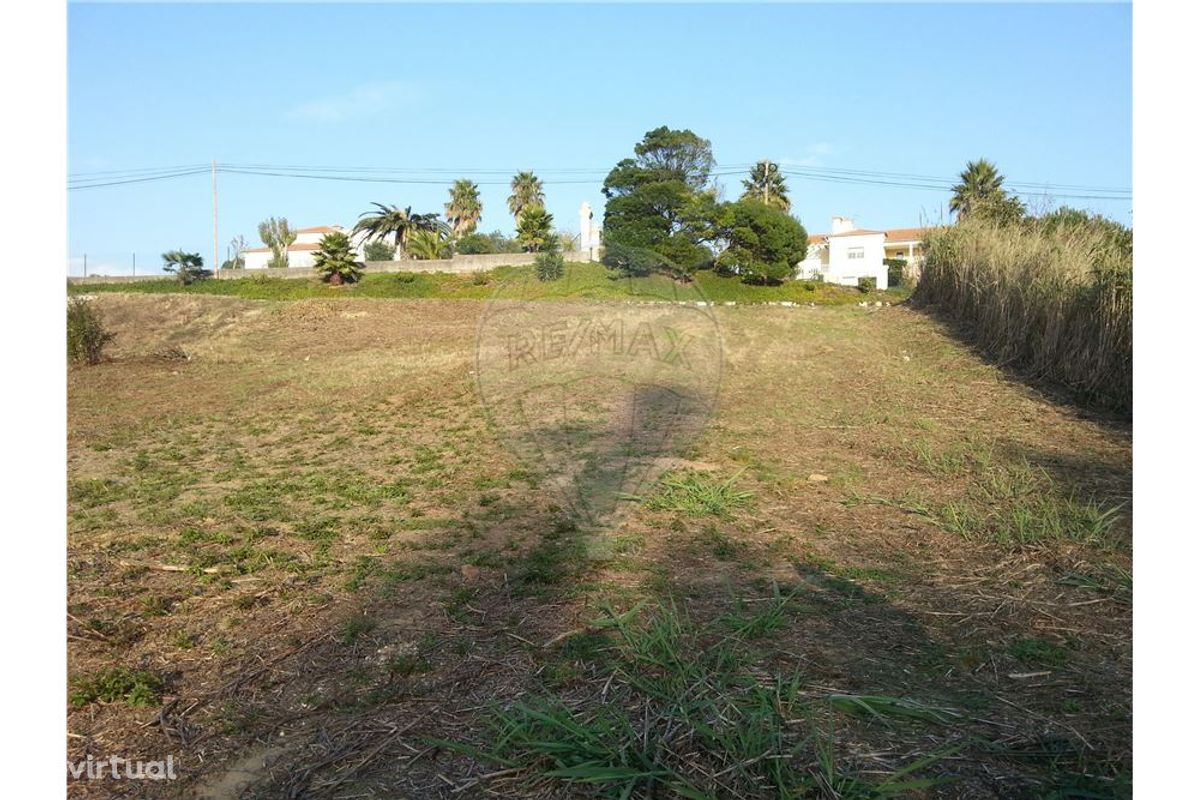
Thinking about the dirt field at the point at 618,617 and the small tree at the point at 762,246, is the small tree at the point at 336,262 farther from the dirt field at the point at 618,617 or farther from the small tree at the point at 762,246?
the dirt field at the point at 618,617

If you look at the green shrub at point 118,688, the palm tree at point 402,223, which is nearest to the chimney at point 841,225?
the palm tree at point 402,223

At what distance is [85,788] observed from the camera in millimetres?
1965

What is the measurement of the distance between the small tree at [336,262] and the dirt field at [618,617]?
75.5 feet

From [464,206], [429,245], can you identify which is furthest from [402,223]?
[464,206]

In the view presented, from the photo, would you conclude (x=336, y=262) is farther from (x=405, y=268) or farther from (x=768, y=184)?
(x=768, y=184)

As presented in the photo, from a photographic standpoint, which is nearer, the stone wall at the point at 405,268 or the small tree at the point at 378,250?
the stone wall at the point at 405,268

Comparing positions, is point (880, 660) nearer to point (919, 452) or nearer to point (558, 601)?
point (558, 601)

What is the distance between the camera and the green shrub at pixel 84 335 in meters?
11.7

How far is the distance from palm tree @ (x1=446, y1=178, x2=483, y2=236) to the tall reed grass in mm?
46766

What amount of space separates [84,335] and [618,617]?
11839 mm

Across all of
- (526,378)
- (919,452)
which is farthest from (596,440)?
(919,452)

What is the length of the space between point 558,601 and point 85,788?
1.50 meters

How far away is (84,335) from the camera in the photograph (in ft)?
38.5

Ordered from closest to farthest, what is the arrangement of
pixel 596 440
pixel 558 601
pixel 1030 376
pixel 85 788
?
pixel 85 788 → pixel 558 601 → pixel 596 440 → pixel 1030 376
